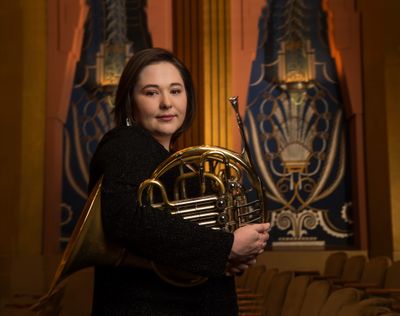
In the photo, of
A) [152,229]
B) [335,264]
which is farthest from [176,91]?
[335,264]

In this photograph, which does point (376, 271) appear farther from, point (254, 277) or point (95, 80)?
point (95, 80)

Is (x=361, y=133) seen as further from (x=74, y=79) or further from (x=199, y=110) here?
(x=74, y=79)

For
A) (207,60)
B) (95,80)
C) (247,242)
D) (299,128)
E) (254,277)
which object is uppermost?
(207,60)

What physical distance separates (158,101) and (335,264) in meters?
3.50

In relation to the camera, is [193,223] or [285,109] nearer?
[193,223]

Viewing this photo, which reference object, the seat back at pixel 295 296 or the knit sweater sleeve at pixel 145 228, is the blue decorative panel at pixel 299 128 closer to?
the seat back at pixel 295 296

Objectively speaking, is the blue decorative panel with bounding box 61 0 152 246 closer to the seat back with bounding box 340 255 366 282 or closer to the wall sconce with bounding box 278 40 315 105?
the wall sconce with bounding box 278 40 315 105

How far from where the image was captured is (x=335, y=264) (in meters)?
4.70

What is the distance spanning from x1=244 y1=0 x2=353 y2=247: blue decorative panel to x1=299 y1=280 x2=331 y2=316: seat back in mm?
2780

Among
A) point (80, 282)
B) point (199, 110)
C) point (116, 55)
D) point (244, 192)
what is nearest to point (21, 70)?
point (116, 55)

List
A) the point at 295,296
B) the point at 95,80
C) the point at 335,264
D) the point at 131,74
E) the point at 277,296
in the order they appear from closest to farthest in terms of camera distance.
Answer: the point at 131,74, the point at 295,296, the point at 277,296, the point at 335,264, the point at 95,80

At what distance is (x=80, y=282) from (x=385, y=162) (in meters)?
2.33

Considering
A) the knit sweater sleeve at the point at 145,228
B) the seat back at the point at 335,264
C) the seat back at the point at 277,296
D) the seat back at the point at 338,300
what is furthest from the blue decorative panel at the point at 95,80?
the knit sweater sleeve at the point at 145,228

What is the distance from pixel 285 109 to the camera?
17.8 ft
